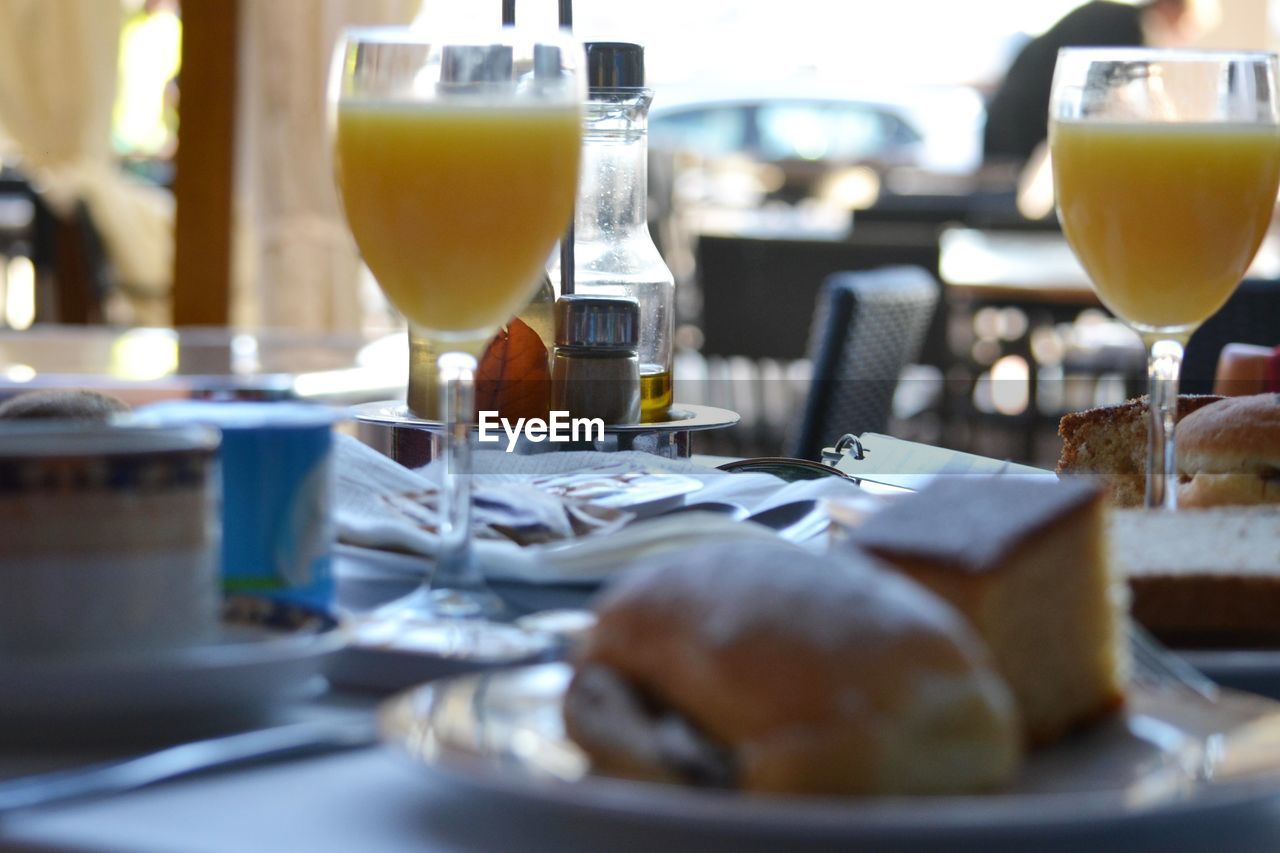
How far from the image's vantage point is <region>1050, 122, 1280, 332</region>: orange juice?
0.82 meters

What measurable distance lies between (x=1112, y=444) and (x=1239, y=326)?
111 cm

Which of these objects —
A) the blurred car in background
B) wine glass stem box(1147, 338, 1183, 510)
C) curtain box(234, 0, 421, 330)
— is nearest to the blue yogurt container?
wine glass stem box(1147, 338, 1183, 510)

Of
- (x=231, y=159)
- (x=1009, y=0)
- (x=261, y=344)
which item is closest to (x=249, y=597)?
(x=261, y=344)

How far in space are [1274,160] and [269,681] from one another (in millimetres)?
606

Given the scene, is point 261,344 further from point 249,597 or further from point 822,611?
point 822,611

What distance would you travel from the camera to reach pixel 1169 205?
0.83 meters

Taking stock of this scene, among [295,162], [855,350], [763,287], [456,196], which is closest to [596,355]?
[456,196]

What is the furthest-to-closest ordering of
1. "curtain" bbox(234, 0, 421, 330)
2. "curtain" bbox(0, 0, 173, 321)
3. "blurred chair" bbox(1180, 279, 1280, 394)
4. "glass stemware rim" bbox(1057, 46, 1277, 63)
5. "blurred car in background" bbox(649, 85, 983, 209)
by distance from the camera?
"blurred car in background" bbox(649, 85, 983, 209)
"curtain" bbox(0, 0, 173, 321)
"curtain" bbox(234, 0, 421, 330)
"blurred chair" bbox(1180, 279, 1280, 394)
"glass stemware rim" bbox(1057, 46, 1277, 63)

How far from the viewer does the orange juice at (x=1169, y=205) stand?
0.82m

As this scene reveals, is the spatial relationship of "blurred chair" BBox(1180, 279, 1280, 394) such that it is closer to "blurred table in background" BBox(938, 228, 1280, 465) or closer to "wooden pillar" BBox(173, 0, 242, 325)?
"blurred table in background" BBox(938, 228, 1280, 465)

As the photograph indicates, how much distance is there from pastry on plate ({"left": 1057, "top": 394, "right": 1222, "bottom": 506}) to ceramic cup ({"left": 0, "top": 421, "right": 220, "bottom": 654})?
0.57m

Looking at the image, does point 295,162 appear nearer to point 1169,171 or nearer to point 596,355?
point 596,355

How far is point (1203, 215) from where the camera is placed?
0.83 meters

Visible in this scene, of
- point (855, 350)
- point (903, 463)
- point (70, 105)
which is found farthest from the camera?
point (70, 105)
